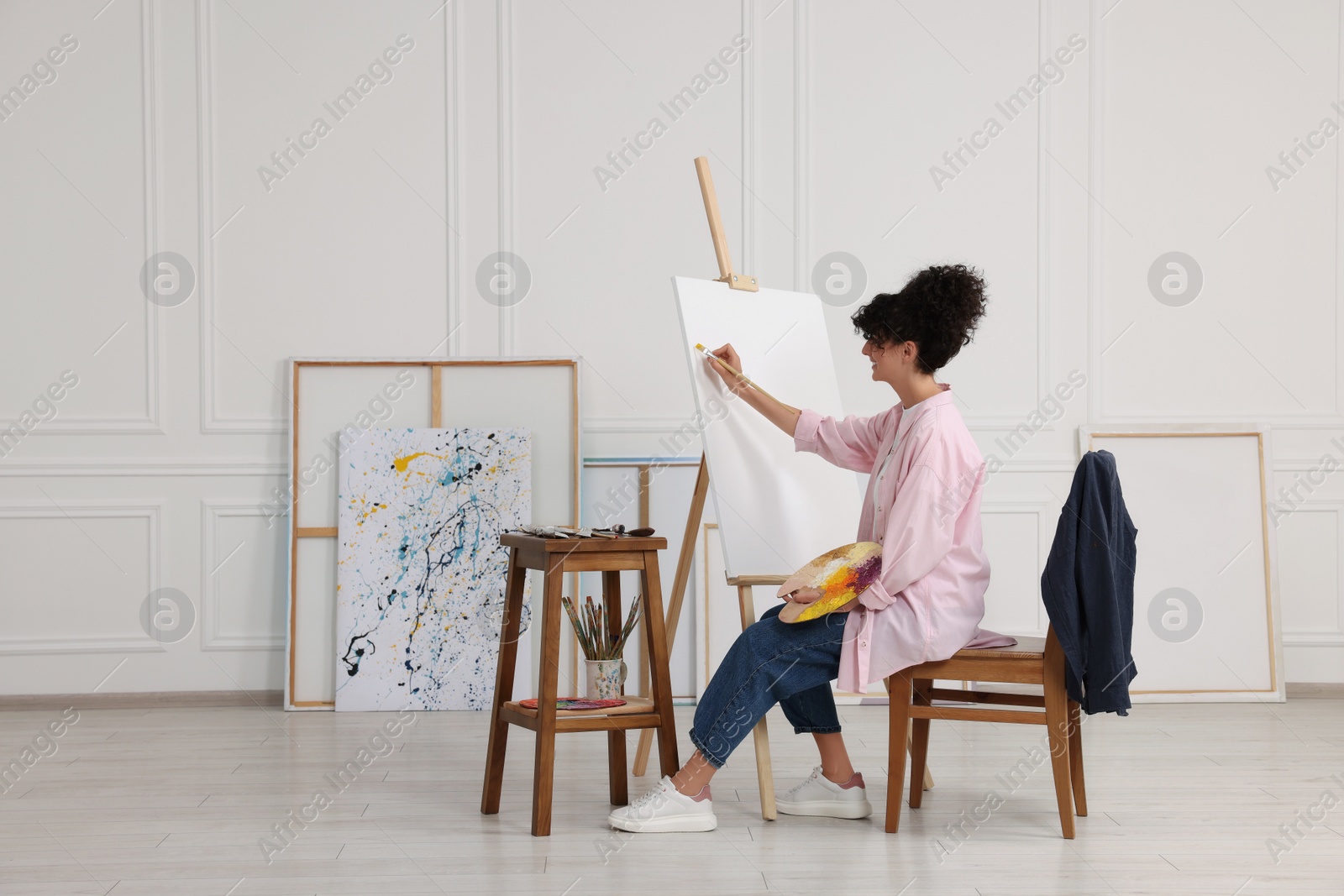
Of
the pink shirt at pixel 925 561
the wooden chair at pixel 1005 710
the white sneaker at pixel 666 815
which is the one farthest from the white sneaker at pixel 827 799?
the pink shirt at pixel 925 561

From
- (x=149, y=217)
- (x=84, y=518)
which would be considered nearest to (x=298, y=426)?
(x=84, y=518)

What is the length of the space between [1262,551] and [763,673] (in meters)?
2.41

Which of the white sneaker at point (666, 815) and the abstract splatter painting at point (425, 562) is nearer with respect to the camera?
the white sneaker at point (666, 815)

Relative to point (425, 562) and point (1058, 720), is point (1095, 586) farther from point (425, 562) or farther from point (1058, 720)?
point (425, 562)

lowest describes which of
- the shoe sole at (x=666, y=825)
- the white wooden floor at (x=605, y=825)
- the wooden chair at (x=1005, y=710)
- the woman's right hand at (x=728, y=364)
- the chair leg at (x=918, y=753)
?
the white wooden floor at (x=605, y=825)

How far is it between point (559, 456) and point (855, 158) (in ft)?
5.14

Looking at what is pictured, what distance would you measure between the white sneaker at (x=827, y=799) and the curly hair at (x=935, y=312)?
40.1 inches

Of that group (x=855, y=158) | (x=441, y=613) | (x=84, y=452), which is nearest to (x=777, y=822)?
(x=441, y=613)

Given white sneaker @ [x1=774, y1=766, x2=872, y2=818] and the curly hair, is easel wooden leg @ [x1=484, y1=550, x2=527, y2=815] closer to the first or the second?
white sneaker @ [x1=774, y1=766, x2=872, y2=818]

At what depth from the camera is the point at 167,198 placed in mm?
3814

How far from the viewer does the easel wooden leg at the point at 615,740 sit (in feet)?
8.17

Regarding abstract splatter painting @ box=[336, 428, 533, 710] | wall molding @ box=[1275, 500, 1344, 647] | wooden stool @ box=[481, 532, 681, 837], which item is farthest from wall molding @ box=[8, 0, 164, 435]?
wall molding @ box=[1275, 500, 1344, 647]

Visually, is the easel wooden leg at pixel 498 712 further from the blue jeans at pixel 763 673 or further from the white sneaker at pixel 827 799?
the white sneaker at pixel 827 799

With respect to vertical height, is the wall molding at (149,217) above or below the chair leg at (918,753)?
above
